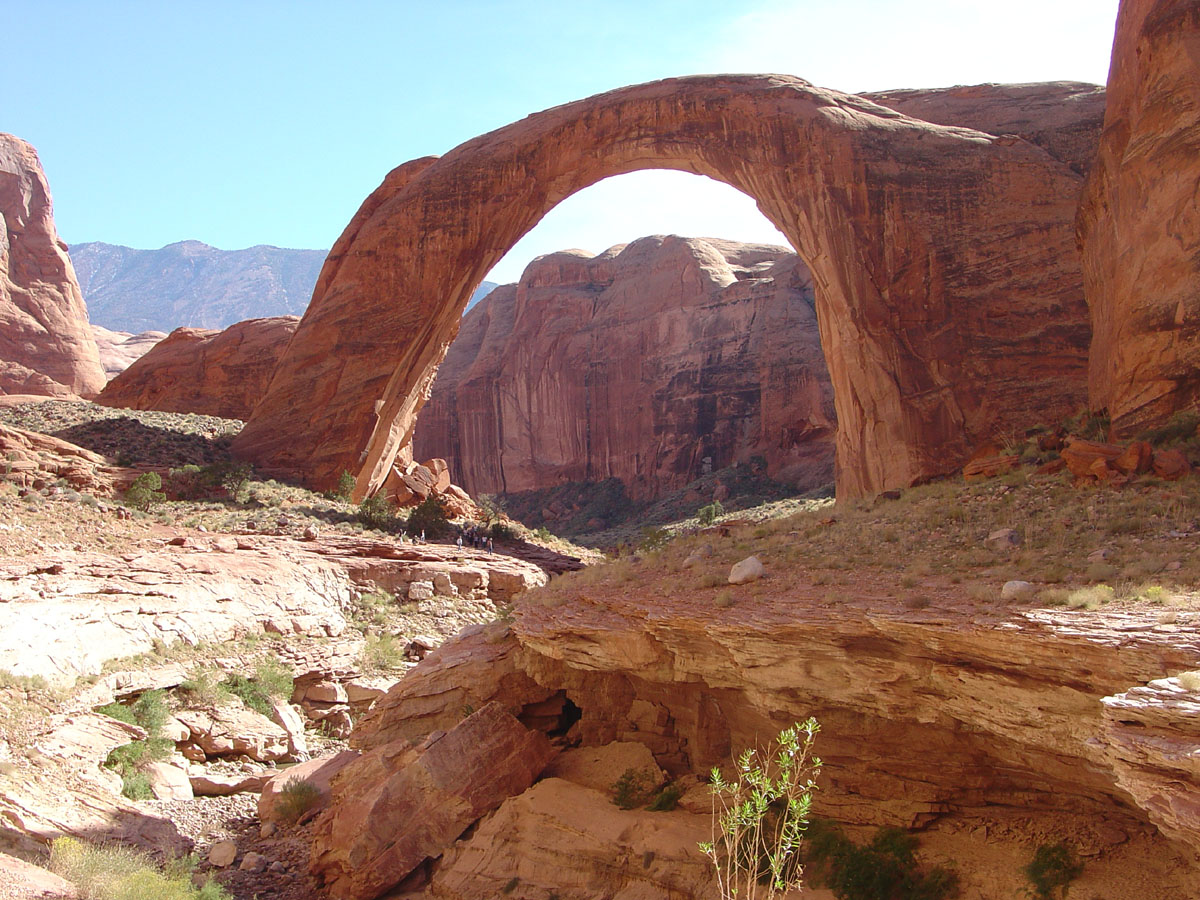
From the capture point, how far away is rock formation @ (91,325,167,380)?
61781mm

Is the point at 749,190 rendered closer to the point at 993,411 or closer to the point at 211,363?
the point at 993,411

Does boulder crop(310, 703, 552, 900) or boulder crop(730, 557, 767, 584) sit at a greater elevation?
boulder crop(730, 557, 767, 584)

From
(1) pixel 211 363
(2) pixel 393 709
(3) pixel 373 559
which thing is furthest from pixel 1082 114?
(1) pixel 211 363

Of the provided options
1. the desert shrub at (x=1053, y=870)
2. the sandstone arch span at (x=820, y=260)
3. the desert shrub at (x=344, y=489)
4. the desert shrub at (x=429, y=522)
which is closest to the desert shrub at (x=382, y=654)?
the desert shrub at (x=429, y=522)

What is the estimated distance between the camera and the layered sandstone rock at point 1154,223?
1101cm

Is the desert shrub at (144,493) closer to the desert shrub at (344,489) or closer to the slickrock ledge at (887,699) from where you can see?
the desert shrub at (344,489)

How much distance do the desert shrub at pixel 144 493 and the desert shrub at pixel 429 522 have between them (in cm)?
590

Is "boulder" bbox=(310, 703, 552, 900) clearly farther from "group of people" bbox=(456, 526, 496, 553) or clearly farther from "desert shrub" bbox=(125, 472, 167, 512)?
"group of people" bbox=(456, 526, 496, 553)

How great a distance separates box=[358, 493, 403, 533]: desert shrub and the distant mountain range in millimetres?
149482

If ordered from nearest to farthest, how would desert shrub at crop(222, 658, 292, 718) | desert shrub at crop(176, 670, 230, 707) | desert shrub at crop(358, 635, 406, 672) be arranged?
desert shrub at crop(176, 670, 230, 707), desert shrub at crop(222, 658, 292, 718), desert shrub at crop(358, 635, 406, 672)

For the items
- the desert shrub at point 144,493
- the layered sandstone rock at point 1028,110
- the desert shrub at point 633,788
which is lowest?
the desert shrub at point 633,788

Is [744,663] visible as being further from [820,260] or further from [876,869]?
[820,260]

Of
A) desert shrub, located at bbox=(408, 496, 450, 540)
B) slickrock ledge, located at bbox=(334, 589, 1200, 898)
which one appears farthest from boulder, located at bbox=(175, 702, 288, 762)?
desert shrub, located at bbox=(408, 496, 450, 540)

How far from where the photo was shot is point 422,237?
25281mm
